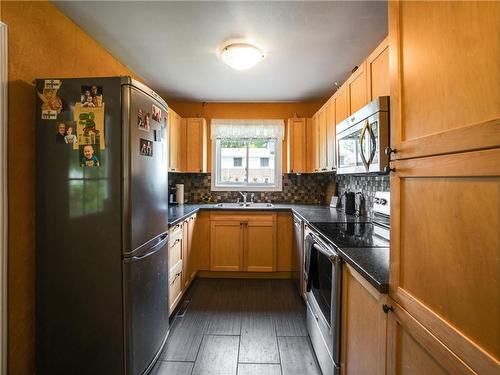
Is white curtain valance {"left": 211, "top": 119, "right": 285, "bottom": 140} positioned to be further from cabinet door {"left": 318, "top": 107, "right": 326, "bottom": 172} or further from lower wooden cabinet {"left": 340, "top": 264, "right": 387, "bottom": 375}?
lower wooden cabinet {"left": 340, "top": 264, "right": 387, "bottom": 375}

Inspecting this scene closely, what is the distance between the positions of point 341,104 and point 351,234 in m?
1.35

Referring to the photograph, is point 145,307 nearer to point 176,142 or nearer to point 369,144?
point 369,144

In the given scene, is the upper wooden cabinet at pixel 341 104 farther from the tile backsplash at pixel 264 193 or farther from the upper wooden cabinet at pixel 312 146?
the tile backsplash at pixel 264 193

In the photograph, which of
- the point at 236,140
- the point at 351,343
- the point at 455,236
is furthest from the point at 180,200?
the point at 455,236

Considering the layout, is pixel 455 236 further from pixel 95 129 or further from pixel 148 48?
pixel 148 48

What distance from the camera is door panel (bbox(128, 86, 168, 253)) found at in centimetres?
146

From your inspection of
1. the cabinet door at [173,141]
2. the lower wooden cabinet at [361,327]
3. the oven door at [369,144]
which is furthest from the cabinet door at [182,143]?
the lower wooden cabinet at [361,327]

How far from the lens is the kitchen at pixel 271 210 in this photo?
62 centimetres

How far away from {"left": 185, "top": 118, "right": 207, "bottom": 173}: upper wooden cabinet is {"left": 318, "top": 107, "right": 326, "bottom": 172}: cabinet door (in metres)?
1.57

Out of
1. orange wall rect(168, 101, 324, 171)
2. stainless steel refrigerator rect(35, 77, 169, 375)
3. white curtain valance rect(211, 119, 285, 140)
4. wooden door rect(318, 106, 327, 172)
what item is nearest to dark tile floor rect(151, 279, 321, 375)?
stainless steel refrigerator rect(35, 77, 169, 375)

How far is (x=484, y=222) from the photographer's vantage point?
55 cm

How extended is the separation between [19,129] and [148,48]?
4.03 feet

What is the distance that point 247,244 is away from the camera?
10.5 feet

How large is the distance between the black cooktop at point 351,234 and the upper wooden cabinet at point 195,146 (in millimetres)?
2056
